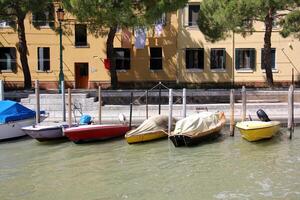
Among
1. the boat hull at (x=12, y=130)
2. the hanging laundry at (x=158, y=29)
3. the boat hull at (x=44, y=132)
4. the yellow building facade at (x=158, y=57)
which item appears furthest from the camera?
the yellow building facade at (x=158, y=57)

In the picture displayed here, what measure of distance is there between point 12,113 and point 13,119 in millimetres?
388

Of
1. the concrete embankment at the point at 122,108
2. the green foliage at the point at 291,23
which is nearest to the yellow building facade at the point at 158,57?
the green foliage at the point at 291,23

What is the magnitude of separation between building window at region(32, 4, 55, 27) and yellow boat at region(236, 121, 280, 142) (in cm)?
1787

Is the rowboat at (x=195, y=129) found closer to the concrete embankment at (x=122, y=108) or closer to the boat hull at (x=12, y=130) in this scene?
the concrete embankment at (x=122, y=108)

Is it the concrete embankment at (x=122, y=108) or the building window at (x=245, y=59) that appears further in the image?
the building window at (x=245, y=59)

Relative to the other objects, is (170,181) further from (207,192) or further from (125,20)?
(125,20)

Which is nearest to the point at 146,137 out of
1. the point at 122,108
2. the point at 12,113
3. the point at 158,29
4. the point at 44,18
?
the point at 12,113

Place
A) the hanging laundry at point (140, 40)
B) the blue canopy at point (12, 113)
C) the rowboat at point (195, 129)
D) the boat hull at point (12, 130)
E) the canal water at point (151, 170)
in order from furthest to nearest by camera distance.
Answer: the hanging laundry at point (140, 40) → the blue canopy at point (12, 113) → the boat hull at point (12, 130) → the rowboat at point (195, 129) → the canal water at point (151, 170)

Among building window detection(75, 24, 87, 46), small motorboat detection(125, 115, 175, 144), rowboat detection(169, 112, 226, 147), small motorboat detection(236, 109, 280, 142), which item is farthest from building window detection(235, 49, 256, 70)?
small motorboat detection(236, 109, 280, 142)

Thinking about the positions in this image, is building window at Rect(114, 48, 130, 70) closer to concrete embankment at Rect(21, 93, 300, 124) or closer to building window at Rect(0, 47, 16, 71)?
building window at Rect(0, 47, 16, 71)

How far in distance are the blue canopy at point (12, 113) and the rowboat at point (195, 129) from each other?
7185mm

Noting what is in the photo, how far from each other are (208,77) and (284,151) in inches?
941

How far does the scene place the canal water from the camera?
15.2 meters

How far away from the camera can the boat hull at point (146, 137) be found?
22.9 m
